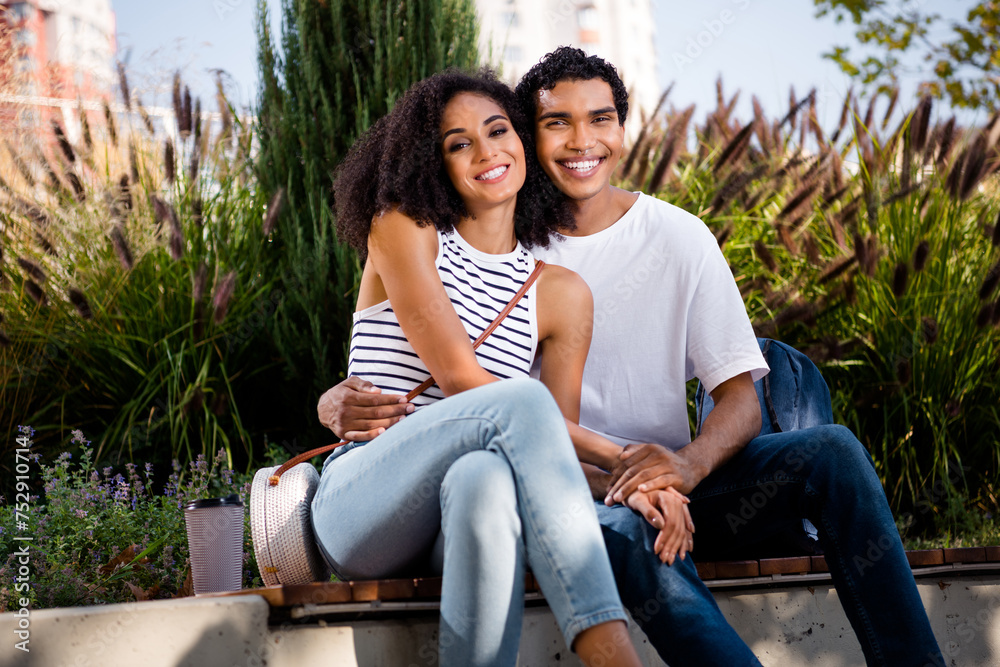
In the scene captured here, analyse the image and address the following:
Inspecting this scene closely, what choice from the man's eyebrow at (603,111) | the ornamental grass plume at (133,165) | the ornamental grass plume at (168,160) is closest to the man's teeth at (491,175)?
the man's eyebrow at (603,111)

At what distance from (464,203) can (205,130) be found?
2055 mm

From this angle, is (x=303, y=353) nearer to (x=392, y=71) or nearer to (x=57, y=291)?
(x=57, y=291)

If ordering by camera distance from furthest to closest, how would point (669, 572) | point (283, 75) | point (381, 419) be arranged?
point (283, 75) < point (381, 419) < point (669, 572)

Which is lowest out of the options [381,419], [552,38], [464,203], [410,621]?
[410,621]

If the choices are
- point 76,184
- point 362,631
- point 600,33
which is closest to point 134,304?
point 76,184

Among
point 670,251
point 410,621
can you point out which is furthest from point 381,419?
point 670,251

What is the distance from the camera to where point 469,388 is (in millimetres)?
1806

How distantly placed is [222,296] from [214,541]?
4.23ft

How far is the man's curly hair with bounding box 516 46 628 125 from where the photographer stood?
2.21 m

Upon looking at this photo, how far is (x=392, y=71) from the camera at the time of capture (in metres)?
3.62

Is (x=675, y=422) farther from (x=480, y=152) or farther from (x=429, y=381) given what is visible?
(x=480, y=152)

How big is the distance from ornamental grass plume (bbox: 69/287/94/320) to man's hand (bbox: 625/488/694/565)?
225 cm

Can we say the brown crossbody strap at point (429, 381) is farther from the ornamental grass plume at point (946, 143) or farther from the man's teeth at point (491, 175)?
the ornamental grass plume at point (946, 143)

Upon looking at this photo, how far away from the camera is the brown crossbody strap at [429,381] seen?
182cm
